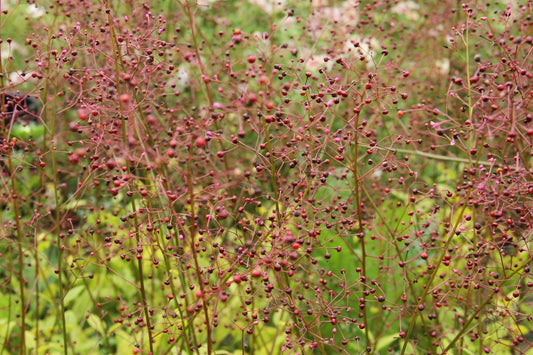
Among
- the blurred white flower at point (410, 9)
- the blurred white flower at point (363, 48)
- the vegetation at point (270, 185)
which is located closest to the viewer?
the vegetation at point (270, 185)

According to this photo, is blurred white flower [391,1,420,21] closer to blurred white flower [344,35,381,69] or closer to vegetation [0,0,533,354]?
vegetation [0,0,533,354]

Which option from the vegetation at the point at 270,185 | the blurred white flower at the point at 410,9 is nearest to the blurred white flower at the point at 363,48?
the vegetation at the point at 270,185

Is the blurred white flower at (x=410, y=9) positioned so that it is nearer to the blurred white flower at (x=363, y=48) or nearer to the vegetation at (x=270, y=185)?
the vegetation at (x=270, y=185)

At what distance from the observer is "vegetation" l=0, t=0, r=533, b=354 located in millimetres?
1932

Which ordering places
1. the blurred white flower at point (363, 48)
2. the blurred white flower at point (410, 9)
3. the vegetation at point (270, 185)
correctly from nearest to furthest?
the vegetation at point (270, 185) < the blurred white flower at point (363, 48) < the blurred white flower at point (410, 9)

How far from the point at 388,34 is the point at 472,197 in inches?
92.2

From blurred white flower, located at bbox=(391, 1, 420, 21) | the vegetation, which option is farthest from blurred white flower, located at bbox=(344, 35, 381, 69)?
blurred white flower, located at bbox=(391, 1, 420, 21)

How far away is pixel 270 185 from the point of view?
4.16 m

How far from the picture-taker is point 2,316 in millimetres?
3979

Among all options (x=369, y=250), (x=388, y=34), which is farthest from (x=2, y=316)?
(x=388, y=34)

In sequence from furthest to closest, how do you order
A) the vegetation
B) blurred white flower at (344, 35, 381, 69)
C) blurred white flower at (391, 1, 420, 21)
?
blurred white flower at (391, 1, 420, 21) → blurred white flower at (344, 35, 381, 69) → the vegetation

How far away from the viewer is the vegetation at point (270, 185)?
1.93 m

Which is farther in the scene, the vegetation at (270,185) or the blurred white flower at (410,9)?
the blurred white flower at (410,9)

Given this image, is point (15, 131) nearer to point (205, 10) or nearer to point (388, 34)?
point (205, 10)
